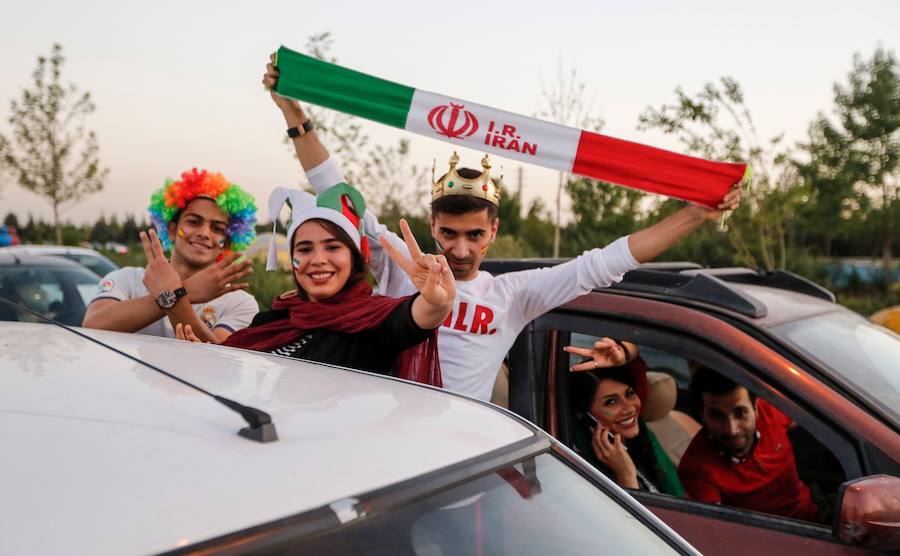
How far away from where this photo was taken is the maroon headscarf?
2357mm

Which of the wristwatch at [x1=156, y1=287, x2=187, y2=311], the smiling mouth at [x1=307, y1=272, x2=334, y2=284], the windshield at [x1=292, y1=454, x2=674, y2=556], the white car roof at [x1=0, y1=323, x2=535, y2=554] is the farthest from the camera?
the wristwatch at [x1=156, y1=287, x2=187, y2=311]

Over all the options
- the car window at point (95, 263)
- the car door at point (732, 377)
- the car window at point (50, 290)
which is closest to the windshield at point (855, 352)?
the car door at point (732, 377)

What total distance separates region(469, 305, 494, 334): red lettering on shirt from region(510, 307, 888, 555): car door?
0.66 ft

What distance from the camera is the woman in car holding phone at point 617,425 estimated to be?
2697 mm

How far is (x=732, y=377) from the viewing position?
2.34 metres

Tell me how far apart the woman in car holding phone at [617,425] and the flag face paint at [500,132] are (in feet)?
2.80

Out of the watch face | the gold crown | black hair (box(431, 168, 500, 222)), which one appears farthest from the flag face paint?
the watch face

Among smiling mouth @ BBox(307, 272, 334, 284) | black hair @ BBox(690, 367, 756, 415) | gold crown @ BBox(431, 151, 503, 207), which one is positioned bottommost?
black hair @ BBox(690, 367, 756, 415)

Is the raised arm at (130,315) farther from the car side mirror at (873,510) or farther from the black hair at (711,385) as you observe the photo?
the car side mirror at (873,510)

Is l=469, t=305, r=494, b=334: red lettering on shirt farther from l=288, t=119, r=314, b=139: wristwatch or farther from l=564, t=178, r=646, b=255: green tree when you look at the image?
l=564, t=178, r=646, b=255: green tree

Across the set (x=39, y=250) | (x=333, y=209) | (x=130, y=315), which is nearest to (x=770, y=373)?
(x=333, y=209)

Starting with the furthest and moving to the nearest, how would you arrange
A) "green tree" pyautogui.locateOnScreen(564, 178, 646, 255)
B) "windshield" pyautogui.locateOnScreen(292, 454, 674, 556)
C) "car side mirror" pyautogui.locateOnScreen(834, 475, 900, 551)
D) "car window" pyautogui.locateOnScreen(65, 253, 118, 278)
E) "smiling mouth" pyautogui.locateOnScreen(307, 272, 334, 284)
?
"green tree" pyautogui.locateOnScreen(564, 178, 646, 255)
"car window" pyautogui.locateOnScreen(65, 253, 118, 278)
"smiling mouth" pyautogui.locateOnScreen(307, 272, 334, 284)
"car side mirror" pyautogui.locateOnScreen(834, 475, 900, 551)
"windshield" pyautogui.locateOnScreen(292, 454, 674, 556)

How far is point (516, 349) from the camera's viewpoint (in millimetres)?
2836

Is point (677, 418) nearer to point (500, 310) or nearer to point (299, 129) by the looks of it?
point (500, 310)
